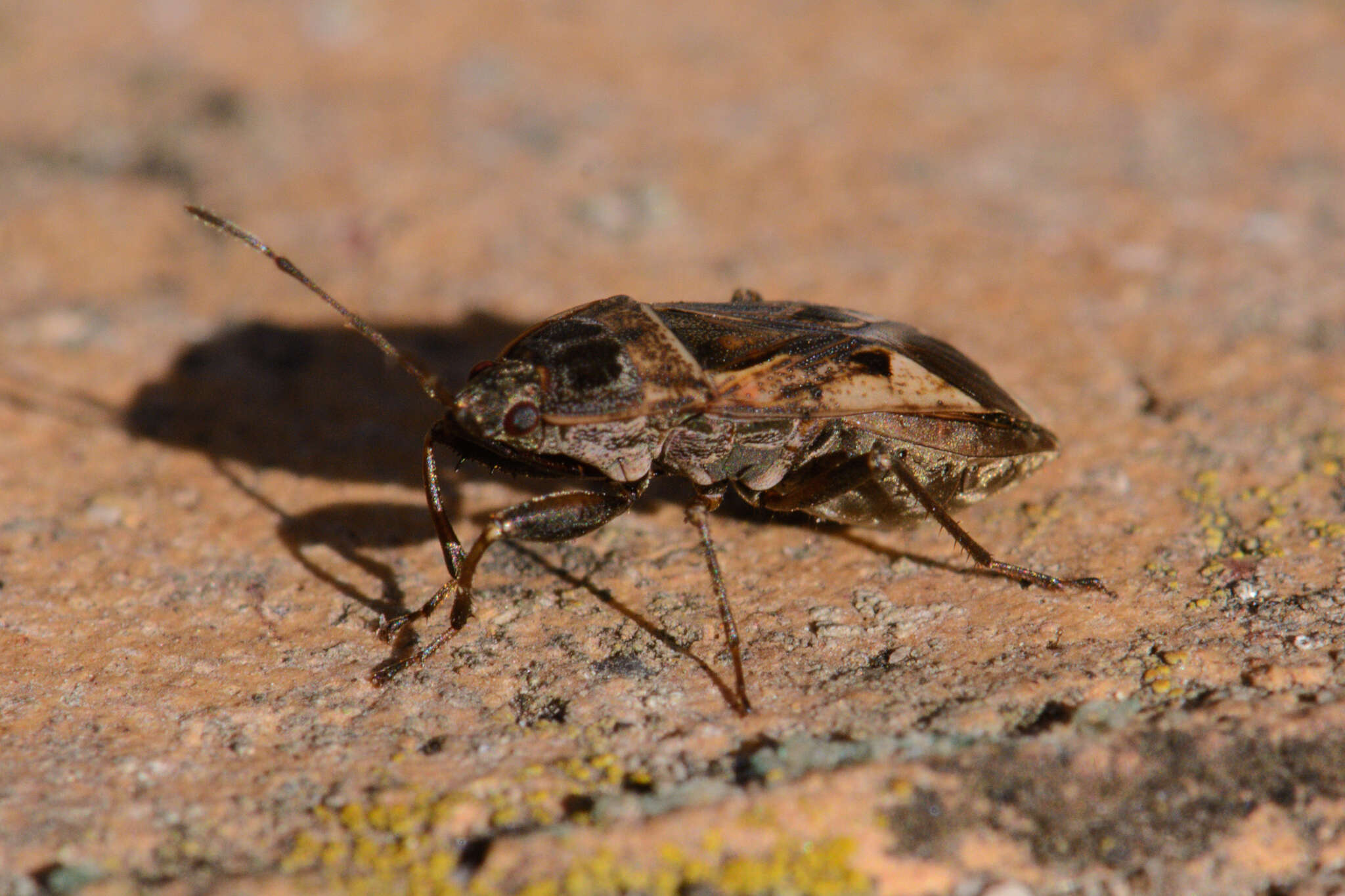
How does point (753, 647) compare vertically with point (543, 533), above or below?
below

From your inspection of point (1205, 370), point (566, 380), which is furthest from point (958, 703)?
point (1205, 370)

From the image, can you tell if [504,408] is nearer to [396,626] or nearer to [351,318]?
[351,318]

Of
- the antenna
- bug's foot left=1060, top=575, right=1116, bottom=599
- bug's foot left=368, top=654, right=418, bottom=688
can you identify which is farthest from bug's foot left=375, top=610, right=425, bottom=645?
bug's foot left=1060, top=575, right=1116, bottom=599

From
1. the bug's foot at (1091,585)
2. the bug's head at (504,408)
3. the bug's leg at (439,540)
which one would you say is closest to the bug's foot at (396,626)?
the bug's leg at (439,540)

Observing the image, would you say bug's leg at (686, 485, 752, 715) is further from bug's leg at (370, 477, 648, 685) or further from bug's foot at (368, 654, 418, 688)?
bug's foot at (368, 654, 418, 688)

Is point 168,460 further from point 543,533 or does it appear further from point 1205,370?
point 1205,370

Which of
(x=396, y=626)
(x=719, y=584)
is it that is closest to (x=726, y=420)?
(x=719, y=584)
